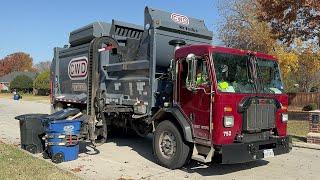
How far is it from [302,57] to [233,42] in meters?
7.49

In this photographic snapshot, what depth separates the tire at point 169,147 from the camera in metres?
8.54

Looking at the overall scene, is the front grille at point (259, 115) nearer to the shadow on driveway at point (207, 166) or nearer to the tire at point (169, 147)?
the shadow on driveway at point (207, 166)

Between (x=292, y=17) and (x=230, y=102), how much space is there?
14.2m

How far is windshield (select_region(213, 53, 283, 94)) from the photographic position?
26.8ft

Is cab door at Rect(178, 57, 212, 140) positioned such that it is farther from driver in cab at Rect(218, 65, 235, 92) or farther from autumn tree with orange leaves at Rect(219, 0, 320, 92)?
autumn tree with orange leaves at Rect(219, 0, 320, 92)

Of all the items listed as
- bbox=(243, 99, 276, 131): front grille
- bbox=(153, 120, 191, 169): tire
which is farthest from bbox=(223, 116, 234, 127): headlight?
bbox=(153, 120, 191, 169): tire

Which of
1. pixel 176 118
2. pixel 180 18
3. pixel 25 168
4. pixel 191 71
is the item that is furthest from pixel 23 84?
pixel 191 71

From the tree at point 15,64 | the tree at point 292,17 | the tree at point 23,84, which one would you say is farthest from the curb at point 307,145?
the tree at point 15,64

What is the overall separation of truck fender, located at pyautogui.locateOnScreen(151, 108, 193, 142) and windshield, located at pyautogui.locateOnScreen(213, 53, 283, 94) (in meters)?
1.07

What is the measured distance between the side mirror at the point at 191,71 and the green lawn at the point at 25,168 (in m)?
2.72

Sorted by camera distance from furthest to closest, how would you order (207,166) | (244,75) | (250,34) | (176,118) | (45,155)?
(250,34)
(45,155)
(207,166)
(176,118)
(244,75)

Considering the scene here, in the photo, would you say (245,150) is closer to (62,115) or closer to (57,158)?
(57,158)

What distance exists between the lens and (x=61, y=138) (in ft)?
31.2

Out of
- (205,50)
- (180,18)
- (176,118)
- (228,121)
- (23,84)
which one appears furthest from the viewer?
(23,84)
